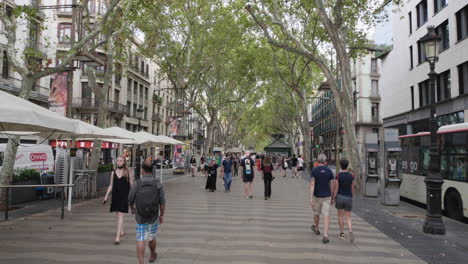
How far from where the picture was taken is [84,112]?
118ft

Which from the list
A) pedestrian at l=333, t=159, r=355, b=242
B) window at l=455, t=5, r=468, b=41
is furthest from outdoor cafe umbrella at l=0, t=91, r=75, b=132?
window at l=455, t=5, r=468, b=41

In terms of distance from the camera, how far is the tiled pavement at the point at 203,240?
554cm

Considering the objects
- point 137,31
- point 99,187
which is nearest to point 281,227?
point 99,187

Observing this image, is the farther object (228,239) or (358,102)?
(358,102)

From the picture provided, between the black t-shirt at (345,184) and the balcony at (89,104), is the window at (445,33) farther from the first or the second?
the balcony at (89,104)

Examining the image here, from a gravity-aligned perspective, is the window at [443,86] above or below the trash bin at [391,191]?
above

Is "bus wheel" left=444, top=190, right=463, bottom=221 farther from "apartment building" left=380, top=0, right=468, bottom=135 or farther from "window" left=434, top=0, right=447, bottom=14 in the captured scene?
"window" left=434, top=0, right=447, bottom=14

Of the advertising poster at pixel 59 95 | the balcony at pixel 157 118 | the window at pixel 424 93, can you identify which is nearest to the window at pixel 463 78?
the window at pixel 424 93

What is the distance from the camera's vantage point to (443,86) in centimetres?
2347

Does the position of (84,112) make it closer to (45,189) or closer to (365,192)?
(45,189)

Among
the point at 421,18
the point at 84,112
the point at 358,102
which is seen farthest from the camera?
the point at 358,102

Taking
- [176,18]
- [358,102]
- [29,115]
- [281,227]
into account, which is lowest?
[281,227]

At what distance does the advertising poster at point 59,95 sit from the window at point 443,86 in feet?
77.2

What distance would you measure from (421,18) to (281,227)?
83.7 ft
